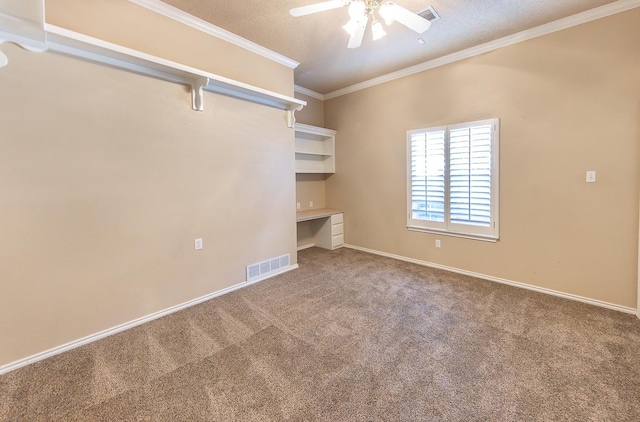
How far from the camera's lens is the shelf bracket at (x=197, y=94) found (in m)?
2.82

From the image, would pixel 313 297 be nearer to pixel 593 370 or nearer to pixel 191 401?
pixel 191 401

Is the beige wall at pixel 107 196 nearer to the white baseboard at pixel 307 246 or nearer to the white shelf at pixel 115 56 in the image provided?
the white shelf at pixel 115 56

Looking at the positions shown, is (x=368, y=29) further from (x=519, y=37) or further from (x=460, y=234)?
(x=460, y=234)

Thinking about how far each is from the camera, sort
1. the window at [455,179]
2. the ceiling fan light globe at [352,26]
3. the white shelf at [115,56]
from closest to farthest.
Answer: the white shelf at [115,56], the ceiling fan light globe at [352,26], the window at [455,179]

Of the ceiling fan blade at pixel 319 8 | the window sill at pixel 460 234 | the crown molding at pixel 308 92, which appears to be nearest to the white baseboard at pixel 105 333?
the window sill at pixel 460 234

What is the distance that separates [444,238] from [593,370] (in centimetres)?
218

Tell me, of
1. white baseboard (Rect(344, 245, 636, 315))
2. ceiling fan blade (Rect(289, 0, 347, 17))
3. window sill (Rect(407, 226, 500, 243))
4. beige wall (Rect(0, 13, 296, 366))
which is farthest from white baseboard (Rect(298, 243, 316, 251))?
ceiling fan blade (Rect(289, 0, 347, 17))

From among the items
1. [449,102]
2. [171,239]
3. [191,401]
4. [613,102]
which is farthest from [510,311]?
[171,239]

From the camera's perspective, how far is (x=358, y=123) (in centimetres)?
486

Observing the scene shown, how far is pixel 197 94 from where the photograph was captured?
2881 mm

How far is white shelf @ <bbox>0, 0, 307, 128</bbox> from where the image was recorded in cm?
130

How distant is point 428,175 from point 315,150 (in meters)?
2.15

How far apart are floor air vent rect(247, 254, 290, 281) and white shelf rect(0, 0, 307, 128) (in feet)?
6.49

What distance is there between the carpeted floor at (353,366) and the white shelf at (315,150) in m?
2.76
